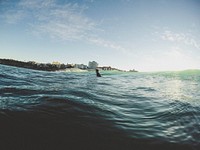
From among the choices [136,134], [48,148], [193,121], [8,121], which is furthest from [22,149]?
[193,121]

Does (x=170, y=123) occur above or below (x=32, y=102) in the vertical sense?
below

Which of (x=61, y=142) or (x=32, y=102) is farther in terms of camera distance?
(x=32, y=102)

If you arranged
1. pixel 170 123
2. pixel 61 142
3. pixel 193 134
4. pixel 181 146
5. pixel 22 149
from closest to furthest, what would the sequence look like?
pixel 22 149
pixel 61 142
pixel 181 146
pixel 193 134
pixel 170 123

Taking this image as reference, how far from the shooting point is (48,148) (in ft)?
12.4

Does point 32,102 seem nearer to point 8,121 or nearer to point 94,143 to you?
point 8,121

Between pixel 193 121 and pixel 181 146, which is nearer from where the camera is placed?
pixel 181 146

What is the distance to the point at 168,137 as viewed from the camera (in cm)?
482

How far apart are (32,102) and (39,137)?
9.61 ft

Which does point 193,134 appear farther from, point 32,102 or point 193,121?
point 32,102

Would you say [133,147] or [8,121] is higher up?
[8,121]

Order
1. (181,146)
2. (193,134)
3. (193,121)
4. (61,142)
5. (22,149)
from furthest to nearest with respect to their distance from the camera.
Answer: (193,121), (193,134), (181,146), (61,142), (22,149)

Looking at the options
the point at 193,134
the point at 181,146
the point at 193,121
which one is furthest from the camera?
the point at 193,121

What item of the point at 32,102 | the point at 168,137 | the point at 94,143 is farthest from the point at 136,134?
the point at 32,102

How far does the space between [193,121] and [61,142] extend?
5.20 m
